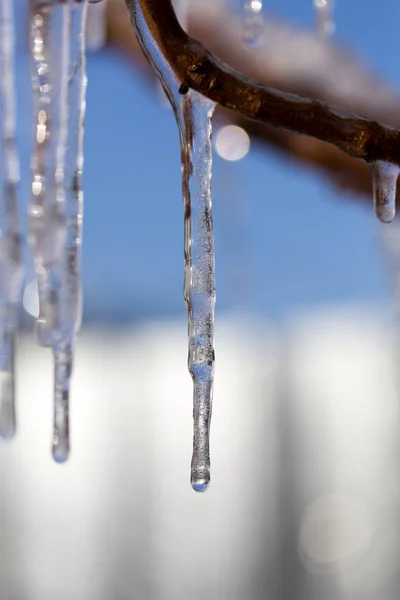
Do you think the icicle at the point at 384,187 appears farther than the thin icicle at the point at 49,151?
No

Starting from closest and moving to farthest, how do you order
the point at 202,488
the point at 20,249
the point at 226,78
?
the point at 226,78, the point at 202,488, the point at 20,249

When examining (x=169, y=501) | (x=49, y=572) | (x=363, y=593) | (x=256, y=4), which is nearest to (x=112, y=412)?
(x=169, y=501)

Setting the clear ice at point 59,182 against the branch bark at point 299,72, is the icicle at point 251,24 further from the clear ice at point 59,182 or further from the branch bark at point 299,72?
the clear ice at point 59,182

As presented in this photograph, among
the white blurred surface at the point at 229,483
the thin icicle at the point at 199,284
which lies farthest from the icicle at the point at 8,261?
the white blurred surface at the point at 229,483

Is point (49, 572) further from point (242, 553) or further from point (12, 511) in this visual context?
point (242, 553)

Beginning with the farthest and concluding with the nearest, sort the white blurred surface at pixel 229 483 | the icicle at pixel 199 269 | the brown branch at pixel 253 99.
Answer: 1. the white blurred surface at pixel 229 483
2. the icicle at pixel 199 269
3. the brown branch at pixel 253 99

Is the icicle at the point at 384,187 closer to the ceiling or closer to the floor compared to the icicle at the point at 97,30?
closer to the floor
